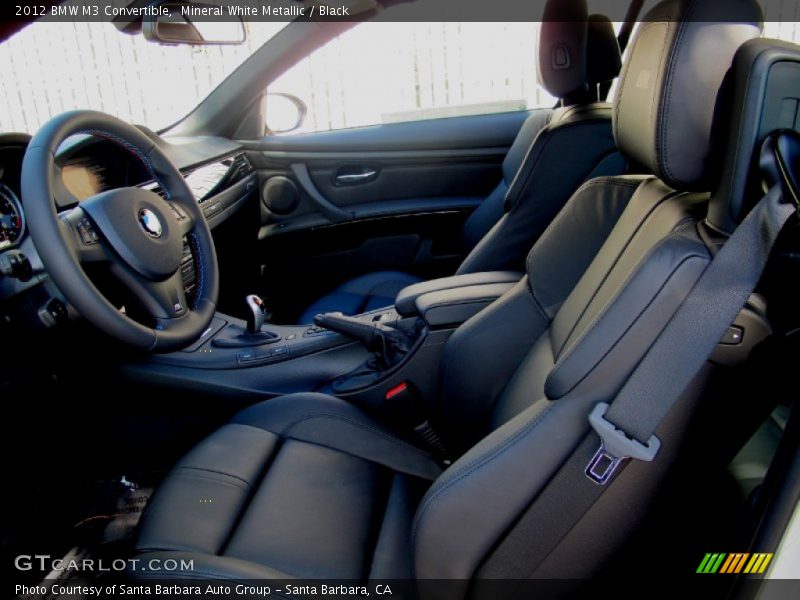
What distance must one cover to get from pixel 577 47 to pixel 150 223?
1.22 metres

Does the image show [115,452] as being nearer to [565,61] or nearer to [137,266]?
[137,266]

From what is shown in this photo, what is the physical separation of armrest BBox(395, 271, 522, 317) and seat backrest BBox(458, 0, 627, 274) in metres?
0.13

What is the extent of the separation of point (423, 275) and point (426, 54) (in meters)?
0.94

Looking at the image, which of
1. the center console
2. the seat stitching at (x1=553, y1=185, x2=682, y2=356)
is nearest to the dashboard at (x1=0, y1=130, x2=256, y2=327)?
the center console

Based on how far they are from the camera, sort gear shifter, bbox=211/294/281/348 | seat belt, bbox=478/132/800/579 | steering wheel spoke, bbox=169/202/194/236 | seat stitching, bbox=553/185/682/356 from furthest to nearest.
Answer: gear shifter, bbox=211/294/281/348 → steering wheel spoke, bbox=169/202/194/236 → seat stitching, bbox=553/185/682/356 → seat belt, bbox=478/132/800/579

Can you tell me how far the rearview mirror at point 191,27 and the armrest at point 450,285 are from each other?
1.17 metres

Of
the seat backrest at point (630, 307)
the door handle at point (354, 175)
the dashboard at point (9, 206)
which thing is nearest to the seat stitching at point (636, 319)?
the seat backrest at point (630, 307)

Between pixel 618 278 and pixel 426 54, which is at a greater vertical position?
pixel 426 54

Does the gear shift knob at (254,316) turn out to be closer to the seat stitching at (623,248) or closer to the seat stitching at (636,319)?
the seat stitching at (623,248)

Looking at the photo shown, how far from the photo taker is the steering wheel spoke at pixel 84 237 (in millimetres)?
1427

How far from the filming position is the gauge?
4.75ft

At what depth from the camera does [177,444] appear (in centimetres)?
178

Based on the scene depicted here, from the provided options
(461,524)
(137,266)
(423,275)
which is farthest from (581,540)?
(423,275)

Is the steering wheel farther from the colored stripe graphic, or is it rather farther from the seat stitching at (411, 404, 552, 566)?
the colored stripe graphic
